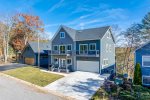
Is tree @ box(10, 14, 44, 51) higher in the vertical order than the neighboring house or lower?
higher

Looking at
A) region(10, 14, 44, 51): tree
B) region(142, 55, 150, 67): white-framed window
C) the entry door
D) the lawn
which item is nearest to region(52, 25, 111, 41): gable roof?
the entry door

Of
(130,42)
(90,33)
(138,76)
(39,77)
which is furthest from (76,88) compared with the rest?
(130,42)

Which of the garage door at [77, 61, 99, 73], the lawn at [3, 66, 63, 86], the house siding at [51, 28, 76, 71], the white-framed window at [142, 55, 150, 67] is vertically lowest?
the lawn at [3, 66, 63, 86]

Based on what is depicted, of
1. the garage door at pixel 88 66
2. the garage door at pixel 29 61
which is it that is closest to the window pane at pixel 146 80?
the garage door at pixel 88 66

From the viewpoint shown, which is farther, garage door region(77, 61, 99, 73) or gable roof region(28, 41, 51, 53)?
gable roof region(28, 41, 51, 53)

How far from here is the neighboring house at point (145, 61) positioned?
17.4 meters

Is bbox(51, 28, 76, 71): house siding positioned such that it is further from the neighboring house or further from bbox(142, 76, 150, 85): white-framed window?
bbox(142, 76, 150, 85): white-framed window

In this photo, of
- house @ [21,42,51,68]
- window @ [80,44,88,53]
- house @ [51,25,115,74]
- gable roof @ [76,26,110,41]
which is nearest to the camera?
house @ [51,25,115,74]

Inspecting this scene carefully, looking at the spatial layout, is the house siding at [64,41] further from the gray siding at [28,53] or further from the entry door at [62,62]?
the gray siding at [28,53]

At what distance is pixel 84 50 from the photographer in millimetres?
24281

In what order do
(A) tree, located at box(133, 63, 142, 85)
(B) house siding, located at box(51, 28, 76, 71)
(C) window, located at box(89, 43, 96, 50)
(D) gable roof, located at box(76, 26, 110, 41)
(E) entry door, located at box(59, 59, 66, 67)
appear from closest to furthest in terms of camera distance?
(A) tree, located at box(133, 63, 142, 85), (C) window, located at box(89, 43, 96, 50), (D) gable roof, located at box(76, 26, 110, 41), (B) house siding, located at box(51, 28, 76, 71), (E) entry door, located at box(59, 59, 66, 67)

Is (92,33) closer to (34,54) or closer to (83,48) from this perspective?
(83,48)

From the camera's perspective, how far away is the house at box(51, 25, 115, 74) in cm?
2289

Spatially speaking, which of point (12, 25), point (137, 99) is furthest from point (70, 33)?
point (12, 25)
